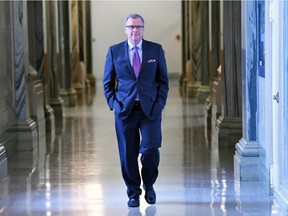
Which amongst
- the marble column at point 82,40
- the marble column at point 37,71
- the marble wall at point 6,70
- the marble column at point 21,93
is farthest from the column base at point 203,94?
the marble wall at point 6,70

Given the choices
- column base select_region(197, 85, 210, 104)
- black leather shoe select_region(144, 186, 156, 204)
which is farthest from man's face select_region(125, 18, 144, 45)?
column base select_region(197, 85, 210, 104)

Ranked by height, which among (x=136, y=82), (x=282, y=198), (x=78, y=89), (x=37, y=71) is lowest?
(x=78, y=89)

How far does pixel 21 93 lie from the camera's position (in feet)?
35.7

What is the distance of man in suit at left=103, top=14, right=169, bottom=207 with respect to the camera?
6945 mm

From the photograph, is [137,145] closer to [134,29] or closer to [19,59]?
[134,29]

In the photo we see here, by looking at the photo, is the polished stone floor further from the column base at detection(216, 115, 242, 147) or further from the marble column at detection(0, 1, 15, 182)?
the marble column at detection(0, 1, 15, 182)

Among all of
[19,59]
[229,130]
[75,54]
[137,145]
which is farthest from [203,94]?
[137,145]

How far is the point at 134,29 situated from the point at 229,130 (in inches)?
181

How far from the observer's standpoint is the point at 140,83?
6.95 m

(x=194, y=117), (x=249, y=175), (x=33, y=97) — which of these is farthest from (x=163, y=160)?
(x=194, y=117)

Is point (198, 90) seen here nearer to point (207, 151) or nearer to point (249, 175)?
point (207, 151)

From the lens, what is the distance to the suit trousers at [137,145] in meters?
6.99

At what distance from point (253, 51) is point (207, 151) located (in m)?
2.87

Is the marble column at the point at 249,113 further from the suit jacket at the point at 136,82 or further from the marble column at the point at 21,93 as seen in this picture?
the marble column at the point at 21,93
